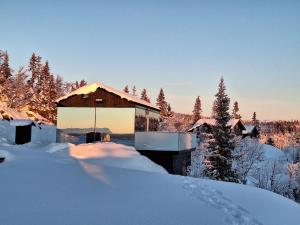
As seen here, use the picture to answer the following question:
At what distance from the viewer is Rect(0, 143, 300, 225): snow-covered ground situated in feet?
20.6

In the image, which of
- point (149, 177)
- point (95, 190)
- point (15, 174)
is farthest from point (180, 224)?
point (15, 174)

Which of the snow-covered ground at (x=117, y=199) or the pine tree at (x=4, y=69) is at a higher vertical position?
the pine tree at (x=4, y=69)

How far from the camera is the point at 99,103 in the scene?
80.8 feet

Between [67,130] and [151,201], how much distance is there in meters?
18.0

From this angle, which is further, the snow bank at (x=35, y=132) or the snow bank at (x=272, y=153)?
the snow bank at (x=272, y=153)

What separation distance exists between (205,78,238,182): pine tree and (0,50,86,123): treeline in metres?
18.1

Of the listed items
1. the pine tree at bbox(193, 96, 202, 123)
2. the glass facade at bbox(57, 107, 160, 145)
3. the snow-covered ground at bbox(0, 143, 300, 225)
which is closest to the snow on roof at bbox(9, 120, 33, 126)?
the glass facade at bbox(57, 107, 160, 145)

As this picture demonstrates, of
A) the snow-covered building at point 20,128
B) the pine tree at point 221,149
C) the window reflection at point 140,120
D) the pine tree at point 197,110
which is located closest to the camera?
the window reflection at point 140,120

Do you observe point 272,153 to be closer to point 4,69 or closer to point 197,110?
point 197,110

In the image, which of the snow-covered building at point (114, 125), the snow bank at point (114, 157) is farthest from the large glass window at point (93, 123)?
the snow bank at point (114, 157)

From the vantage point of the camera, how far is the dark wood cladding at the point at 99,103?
24.2 metres

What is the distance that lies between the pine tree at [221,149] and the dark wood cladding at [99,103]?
7.33m

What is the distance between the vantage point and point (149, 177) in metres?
9.73

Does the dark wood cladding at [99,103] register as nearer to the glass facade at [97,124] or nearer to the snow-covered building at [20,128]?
the glass facade at [97,124]
